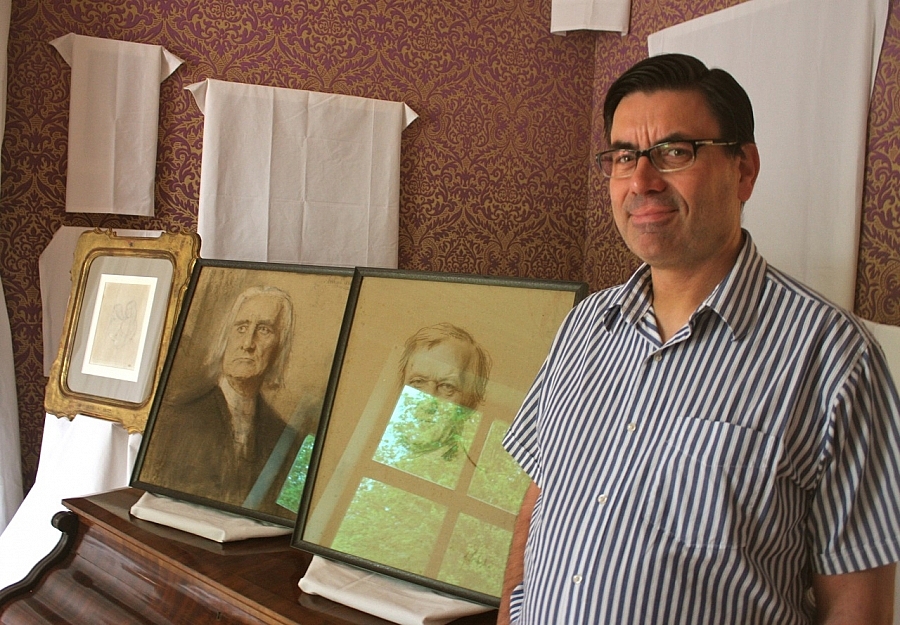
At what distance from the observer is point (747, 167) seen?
1.01m

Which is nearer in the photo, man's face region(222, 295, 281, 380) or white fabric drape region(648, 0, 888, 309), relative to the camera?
man's face region(222, 295, 281, 380)

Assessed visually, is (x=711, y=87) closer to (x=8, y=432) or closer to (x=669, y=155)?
(x=669, y=155)

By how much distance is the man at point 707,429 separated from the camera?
2.84ft

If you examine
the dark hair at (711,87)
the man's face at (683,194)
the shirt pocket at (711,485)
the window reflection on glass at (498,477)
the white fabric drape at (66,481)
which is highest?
the dark hair at (711,87)

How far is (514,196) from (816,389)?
2023 mm

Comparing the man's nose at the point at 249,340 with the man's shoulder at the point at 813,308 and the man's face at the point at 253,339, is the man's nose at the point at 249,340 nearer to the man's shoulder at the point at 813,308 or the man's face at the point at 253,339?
the man's face at the point at 253,339

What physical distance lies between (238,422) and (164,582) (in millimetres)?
379

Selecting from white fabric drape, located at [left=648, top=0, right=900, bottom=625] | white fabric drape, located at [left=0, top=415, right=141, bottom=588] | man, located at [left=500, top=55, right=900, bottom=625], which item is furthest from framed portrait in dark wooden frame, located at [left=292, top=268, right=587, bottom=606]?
white fabric drape, located at [left=648, top=0, right=900, bottom=625]

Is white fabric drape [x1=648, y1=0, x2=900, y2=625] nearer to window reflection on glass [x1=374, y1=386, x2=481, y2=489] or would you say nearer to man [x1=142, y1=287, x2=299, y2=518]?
window reflection on glass [x1=374, y1=386, x2=481, y2=489]

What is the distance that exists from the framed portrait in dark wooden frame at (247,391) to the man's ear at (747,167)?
3.02 ft

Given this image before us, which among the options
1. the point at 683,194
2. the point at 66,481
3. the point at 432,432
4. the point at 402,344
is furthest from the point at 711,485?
the point at 66,481

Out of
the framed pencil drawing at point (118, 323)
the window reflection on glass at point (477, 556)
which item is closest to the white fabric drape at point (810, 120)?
the window reflection on glass at point (477, 556)

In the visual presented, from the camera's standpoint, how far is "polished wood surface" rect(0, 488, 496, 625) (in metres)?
1.26

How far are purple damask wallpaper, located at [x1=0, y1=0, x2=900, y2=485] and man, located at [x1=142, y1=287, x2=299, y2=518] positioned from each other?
0.80 metres
